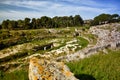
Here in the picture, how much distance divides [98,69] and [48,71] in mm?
3094

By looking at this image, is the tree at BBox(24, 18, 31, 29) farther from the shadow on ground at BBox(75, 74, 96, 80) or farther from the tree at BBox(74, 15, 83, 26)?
the shadow on ground at BBox(75, 74, 96, 80)

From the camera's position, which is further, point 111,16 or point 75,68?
point 111,16

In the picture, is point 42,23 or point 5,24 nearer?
point 5,24

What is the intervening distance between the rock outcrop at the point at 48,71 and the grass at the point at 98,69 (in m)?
1.65

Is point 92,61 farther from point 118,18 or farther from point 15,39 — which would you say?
point 118,18

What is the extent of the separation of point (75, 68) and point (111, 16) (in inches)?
5563

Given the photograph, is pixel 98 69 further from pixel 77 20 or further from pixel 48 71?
pixel 77 20

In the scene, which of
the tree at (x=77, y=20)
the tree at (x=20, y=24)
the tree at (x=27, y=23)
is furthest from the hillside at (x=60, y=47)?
the tree at (x=77, y=20)

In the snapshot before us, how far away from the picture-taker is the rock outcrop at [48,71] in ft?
22.5

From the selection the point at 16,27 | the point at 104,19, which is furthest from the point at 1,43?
the point at 104,19

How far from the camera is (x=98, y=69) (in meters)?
9.40

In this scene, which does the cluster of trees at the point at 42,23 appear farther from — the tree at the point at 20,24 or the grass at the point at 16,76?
the grass at the point at 16,76

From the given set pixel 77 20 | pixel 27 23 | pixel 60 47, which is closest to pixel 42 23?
pixel 27 23

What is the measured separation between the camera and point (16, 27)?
128250 mm
